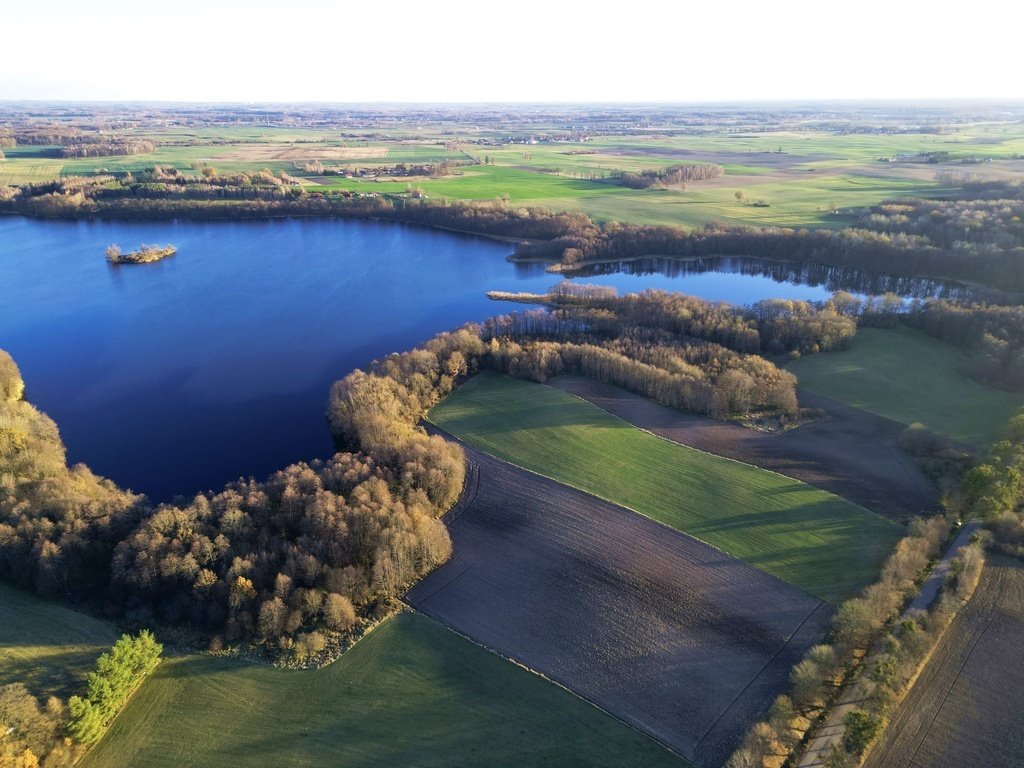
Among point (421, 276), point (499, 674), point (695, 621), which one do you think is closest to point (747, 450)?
point (695, 621)

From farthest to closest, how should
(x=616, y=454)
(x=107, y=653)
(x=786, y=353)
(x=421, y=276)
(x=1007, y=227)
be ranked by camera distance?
(x=421, y=276) < (x=1007, y=227) < (x=786, y=353) < (x=616, y=454) < (x=107, y=653)

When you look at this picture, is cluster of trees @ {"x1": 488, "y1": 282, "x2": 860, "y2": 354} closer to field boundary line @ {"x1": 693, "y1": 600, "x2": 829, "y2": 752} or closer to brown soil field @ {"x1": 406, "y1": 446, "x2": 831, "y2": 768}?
brown soil field @ {"x1": 406, "y1": 446, "x2": 831, "y2": 768}

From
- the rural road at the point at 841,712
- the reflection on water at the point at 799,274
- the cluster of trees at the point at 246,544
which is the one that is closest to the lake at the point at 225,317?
the reflection on water at the point at 799,274

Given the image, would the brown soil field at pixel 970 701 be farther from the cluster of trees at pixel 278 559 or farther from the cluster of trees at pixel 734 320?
the cluster of trees at pixel 734 320

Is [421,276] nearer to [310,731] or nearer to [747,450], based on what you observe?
[747,450]

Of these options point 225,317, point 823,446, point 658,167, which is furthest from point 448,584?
point 658,167

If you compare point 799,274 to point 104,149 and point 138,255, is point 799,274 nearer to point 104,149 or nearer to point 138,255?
point 138,255


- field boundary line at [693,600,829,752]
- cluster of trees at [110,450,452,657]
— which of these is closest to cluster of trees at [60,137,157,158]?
cluster of trees at [110,450,452,657]
